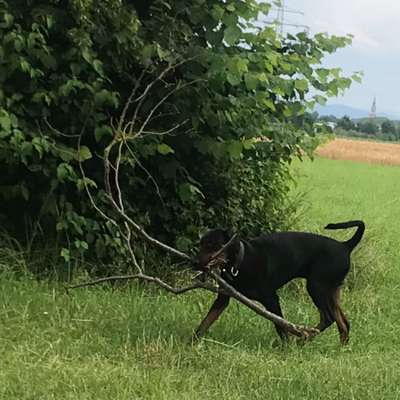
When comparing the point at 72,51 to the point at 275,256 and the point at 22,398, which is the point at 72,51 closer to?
the point at 275,256

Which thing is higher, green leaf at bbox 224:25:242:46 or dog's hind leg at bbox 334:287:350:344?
green leaf at bbox 224:25:242:46

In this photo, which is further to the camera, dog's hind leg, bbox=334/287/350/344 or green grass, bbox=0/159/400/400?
dog's hind leg, bbox=334/287/350/344

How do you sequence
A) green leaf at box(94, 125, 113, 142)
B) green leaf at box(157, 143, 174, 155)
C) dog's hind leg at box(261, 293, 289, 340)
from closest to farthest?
dog's hind leg at box(261, 293, 289, 340)
green leaf at box(94, 125, 113, 142)
green leaf at box(157, 143, 174, 155)

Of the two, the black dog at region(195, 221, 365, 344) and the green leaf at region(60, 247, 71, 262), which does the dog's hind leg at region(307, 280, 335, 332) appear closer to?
the black dog at region(195, 221, 365, 344)

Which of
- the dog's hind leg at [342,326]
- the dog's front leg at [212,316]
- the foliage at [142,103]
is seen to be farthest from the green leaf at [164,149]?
the dog's hind leg at [342,326]

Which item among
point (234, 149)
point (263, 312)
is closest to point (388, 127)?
point (234, 149)

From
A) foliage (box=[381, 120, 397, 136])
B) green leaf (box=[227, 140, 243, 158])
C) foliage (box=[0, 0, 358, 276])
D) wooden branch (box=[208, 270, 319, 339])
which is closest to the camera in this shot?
wooden branch (box=[208, 270, 319, 339])

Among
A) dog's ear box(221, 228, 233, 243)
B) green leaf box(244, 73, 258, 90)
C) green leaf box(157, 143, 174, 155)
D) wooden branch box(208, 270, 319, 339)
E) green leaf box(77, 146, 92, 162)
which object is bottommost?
wooden branch box(208, 270, 319, 339)

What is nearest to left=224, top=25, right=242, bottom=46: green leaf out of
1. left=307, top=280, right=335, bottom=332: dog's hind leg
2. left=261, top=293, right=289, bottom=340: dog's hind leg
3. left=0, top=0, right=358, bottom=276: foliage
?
left=0, top=0, right=358, bottom=276: foliage

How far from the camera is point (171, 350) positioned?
5188mm

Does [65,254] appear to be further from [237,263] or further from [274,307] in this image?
[274,307]

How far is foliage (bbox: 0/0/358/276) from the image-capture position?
662 cm

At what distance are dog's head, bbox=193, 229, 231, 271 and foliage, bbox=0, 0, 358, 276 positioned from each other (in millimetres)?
1572

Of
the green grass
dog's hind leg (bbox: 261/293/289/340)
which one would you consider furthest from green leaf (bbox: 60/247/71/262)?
dog's hind leg (bbox: 261/293/289/340)
